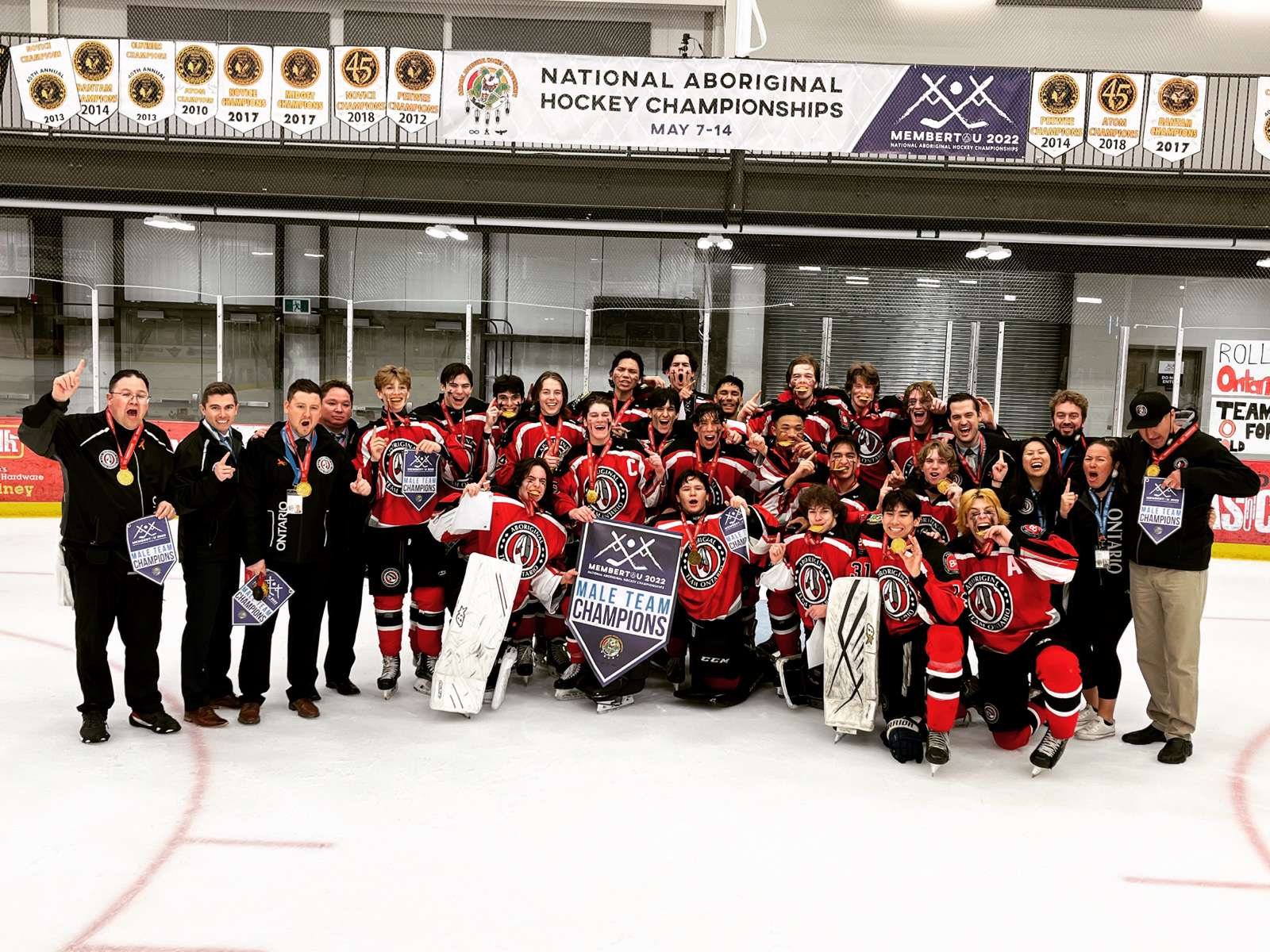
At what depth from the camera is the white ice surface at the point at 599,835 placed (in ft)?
9.11

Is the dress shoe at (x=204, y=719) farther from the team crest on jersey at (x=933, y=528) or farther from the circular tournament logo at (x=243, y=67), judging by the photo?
the circular tournament logo at (x=243, y=67)

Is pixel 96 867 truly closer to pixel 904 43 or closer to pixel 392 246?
pixel 392 246

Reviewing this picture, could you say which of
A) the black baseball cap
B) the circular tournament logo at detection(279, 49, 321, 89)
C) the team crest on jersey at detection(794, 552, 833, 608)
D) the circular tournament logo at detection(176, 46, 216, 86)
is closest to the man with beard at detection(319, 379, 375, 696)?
the team crest on jersey at detection(794, 552, 833, 608)

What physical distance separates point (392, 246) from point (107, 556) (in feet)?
27.1

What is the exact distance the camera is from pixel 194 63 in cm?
999

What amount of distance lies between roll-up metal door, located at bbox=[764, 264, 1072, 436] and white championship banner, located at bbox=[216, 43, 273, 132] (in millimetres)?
5493

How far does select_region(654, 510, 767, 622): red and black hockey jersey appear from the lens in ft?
15.8

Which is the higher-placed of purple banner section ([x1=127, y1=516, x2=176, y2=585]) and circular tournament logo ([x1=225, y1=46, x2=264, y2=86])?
circular tournament logo ([x1=225, y1=46, x2=264, y2=86])

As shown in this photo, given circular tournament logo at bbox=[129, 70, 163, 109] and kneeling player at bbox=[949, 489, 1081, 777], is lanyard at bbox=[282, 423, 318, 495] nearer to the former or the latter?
kneeling player at bbox=[949, 489, 1081, 777]

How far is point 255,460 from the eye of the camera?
4.36 metres

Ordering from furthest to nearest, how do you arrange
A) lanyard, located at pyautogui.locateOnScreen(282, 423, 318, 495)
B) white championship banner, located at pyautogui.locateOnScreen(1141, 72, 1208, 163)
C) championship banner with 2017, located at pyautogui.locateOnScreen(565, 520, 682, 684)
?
white championship banner, located at pyautogui.locateOnScreen(1141, 72, 1208, 163)
championship banner with 2017, located at pyautogui.locateOnScreen(565, 520, 682, 684)
lanyard, located at pyautogui.locateOnScreen(282, 423, 318, 495)

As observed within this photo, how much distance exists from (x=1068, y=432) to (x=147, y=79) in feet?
30.7

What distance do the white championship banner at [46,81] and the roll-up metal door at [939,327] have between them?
7.33 metres

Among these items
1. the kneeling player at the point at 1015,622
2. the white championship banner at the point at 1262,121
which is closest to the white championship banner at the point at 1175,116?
the white championship banner at the point at 1262,121
